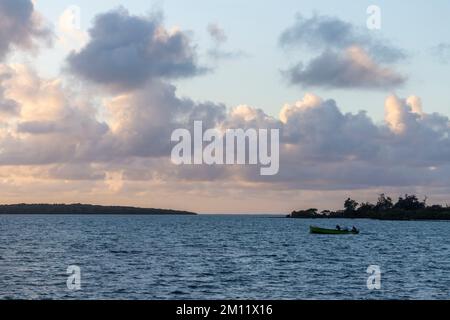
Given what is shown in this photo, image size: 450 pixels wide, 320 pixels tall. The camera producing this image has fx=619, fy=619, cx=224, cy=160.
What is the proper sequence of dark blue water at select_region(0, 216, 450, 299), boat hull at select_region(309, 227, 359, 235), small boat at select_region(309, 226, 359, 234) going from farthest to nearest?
boat hull at select_region(309, 227, 359, 235) → small boat at select_region(309, 226, 359, 234) → dark blue water at select_region(0, 216, 450, 299)

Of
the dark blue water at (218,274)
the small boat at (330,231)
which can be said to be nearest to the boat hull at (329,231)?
the small boat at (330,231)

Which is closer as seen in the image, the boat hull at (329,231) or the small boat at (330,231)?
the small boat at (330,231)

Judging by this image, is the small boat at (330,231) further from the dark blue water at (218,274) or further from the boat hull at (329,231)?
the dark blue water at (218,274)

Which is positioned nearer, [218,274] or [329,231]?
[218,274]

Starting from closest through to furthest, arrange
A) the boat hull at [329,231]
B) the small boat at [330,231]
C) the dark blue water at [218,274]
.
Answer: the dark blue water at [218,274], the small boat at [330,231], the boat hull at [329,231]

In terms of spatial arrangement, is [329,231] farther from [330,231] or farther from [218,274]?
[218,274]

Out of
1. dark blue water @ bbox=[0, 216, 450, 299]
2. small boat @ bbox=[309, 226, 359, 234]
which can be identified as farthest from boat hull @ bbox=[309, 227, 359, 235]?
dark blue water @ bbox=[0, 216, 450, 299]

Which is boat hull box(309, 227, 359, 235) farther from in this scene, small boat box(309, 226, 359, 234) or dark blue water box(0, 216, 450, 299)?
dark blue water box(0, 216, 450, 299)

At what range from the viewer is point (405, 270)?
3118 inches

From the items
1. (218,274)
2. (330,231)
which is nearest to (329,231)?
(330,231)

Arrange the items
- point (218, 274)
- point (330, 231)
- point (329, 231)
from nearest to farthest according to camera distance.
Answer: point (218, 274) → point (330, 231) → point (329, 231)
